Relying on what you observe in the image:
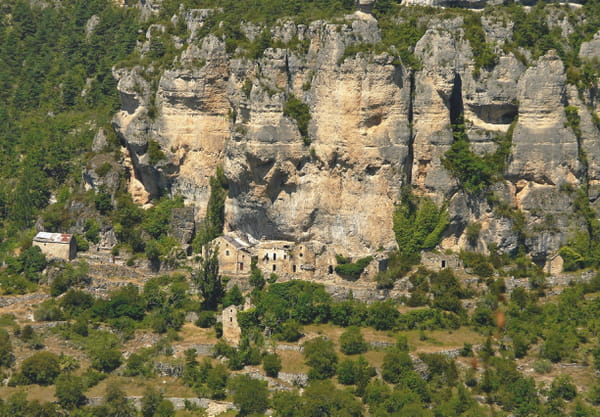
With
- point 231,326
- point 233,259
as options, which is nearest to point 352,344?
point 231,326

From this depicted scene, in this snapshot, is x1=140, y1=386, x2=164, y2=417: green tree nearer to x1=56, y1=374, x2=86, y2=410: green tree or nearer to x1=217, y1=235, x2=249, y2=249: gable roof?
x1=56, y1=374, x2=86, y2=410: green tree

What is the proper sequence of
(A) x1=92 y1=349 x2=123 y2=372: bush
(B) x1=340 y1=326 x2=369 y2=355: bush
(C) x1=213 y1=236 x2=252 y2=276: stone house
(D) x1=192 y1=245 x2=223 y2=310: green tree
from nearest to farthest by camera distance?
(B) x1=340 y1=326 x2=369 y2=355: bush, (A) x1=92 y1=349 x2=123 y2=372: bush, (D) x1=192 y1=245 x2=223 y2=310: green tree, (C) x1=213 y1=236 x2=252 y2=276: stone house

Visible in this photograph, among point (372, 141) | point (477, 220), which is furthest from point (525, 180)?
point (372, 141)

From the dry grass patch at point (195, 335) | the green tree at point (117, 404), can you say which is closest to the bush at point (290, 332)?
the dry grass patch at point (195, 335)

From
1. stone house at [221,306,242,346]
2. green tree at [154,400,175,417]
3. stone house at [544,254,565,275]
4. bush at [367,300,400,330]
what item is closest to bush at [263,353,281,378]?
stone house at [221,306,242,346]

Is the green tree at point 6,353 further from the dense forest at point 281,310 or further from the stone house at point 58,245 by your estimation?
the stone house at point 58,245
